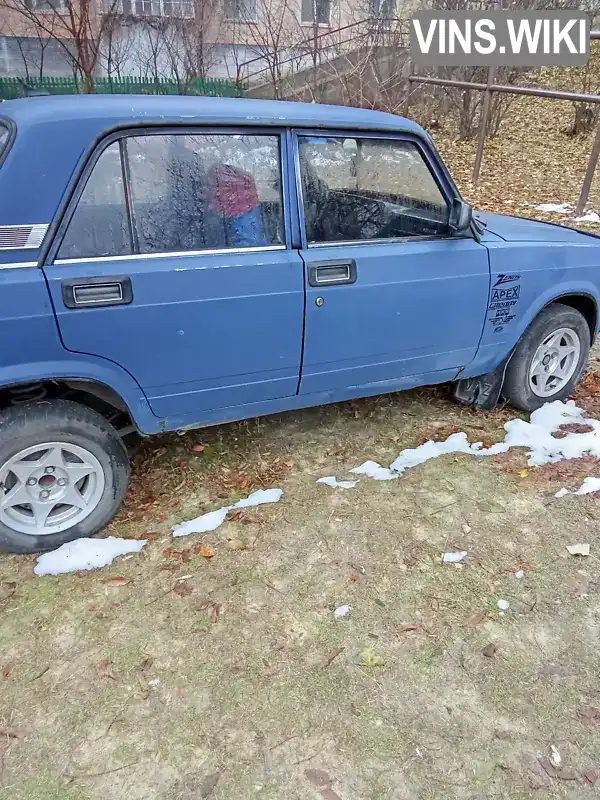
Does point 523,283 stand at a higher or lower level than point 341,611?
higher

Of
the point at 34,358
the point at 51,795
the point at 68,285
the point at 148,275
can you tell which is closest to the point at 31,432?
the point at 34,358

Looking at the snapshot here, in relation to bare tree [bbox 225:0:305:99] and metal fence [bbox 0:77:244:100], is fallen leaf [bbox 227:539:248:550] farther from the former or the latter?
metal fence [bbox 0:77:244:100]

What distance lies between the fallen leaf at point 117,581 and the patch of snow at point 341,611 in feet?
3.16

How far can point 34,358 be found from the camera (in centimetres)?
257

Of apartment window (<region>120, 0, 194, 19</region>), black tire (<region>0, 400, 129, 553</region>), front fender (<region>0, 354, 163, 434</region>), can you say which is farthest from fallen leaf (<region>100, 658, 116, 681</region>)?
apartment window (<region>120, 0, 194, 19</region>)

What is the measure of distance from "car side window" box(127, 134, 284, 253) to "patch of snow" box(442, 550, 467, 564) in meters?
1.74

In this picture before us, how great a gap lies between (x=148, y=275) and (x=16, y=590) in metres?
1.52

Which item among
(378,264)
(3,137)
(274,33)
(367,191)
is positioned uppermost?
(274,33)

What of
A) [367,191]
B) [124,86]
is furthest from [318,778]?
[124,86]

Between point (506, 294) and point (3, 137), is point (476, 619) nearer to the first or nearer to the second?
point (506, 294)

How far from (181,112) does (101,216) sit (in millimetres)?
605

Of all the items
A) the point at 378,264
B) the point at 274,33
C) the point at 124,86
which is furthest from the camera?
the point at 124,86

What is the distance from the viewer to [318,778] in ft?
6.68

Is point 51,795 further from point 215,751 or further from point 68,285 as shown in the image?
point 68,285
